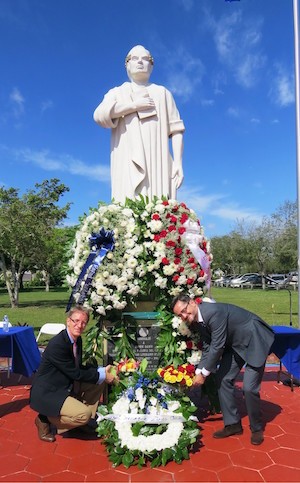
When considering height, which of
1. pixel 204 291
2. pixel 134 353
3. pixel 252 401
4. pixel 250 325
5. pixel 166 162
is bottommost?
pixel 252 401

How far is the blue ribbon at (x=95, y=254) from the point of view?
14.6ft

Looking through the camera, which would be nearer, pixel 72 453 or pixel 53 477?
pixel 53 477

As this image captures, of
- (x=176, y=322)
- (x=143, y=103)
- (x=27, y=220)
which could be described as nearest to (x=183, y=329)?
(x=176, y=322)

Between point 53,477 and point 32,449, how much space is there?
2.17 feet

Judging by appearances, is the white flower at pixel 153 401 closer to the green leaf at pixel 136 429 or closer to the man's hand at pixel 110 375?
the green leaf at pixel 136 429

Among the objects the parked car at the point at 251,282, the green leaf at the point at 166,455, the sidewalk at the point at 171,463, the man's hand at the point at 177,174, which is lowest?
the parked car at the point at 251,282

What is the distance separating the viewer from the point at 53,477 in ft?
11.1

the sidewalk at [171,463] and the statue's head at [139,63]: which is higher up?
the statue's head at [139,63]

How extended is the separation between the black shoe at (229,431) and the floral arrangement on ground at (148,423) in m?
0.47

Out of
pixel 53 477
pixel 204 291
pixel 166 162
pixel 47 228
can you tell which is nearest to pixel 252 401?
pixel 204 291

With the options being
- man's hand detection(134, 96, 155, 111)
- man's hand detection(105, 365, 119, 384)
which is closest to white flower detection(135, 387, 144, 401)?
man's hand detection(105, 365, 119, 384)

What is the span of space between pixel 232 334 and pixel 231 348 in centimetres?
26

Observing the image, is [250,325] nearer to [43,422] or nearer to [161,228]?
[161,228]

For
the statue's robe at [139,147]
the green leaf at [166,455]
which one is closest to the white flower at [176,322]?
the green leaf at [166,455]
